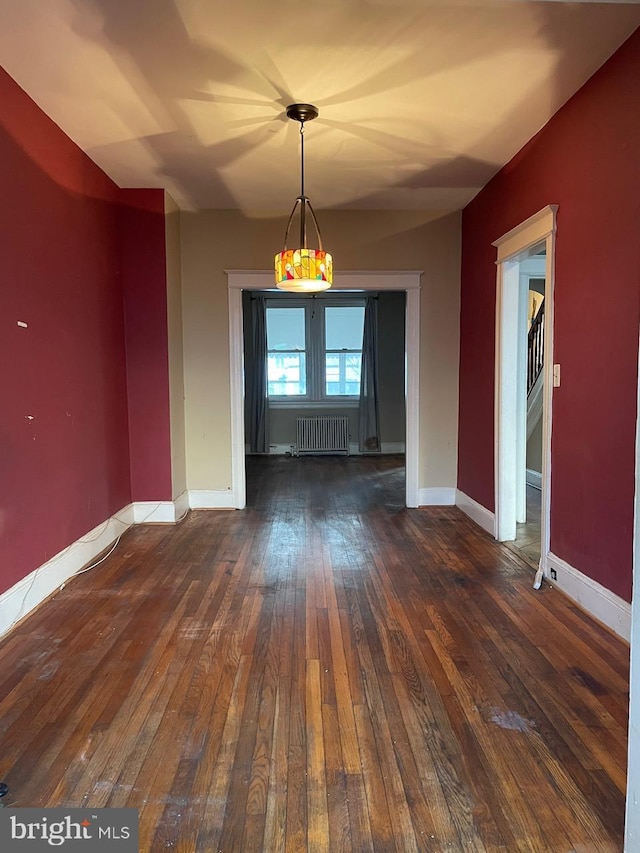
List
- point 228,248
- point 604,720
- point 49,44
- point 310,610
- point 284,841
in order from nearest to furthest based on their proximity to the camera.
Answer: point 284,841, point 604,720, point 49,44, point 310,610, point 228,248

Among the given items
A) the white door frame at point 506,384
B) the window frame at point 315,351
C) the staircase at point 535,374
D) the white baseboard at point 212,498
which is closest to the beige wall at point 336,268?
the white baseboard at point 212,498

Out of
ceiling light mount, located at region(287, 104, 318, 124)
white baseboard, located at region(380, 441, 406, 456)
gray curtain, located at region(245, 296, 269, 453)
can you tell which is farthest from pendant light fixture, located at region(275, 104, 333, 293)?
white baseboard, located at region(380, 441, 406, 456)

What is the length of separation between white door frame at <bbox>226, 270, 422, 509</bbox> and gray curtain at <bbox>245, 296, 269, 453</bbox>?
324cm

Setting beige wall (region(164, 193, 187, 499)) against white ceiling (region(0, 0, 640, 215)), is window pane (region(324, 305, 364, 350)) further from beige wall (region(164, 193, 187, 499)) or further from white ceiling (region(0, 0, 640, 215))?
white ceiling (region(0, 0, 640, 215))

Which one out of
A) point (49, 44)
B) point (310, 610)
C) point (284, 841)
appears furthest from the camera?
point (310, 610)

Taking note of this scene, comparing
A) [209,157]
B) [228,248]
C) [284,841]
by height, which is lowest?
[284,841]

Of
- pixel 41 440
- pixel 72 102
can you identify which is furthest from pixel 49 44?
pixel 41 440

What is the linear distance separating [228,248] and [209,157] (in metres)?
1.18

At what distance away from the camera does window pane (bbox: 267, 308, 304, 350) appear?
799 cm

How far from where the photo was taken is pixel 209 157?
3338 mm

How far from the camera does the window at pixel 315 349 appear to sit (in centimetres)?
796

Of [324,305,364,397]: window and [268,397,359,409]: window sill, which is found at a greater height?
[324,305,364,397]: window

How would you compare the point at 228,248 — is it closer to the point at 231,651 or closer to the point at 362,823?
the point at 231,651

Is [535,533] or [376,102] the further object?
[535,533]
